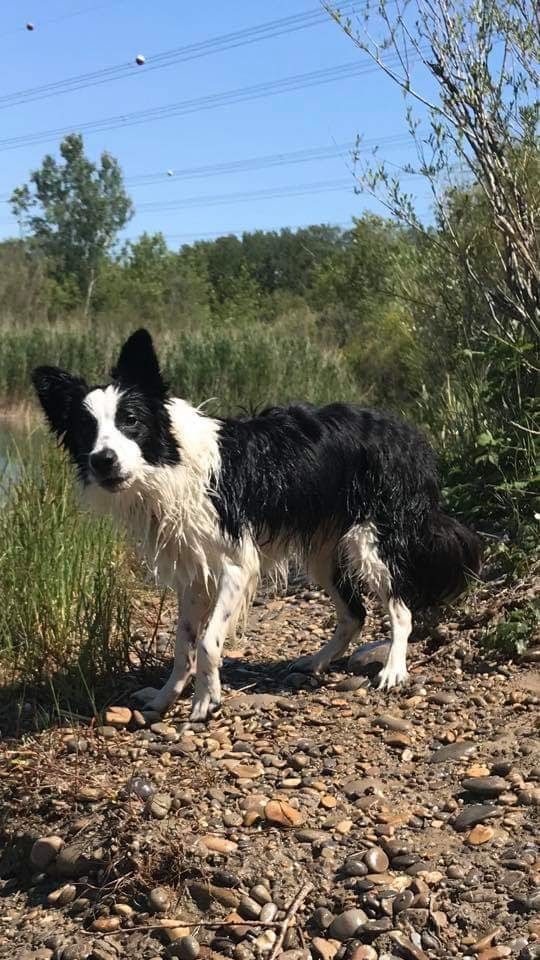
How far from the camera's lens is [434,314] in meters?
8.09

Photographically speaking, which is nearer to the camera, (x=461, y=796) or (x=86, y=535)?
(x=461, y=796)

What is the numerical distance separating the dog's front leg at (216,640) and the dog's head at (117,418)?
68 centimetres

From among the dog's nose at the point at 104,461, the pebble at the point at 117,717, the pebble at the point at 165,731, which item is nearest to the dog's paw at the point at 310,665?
the pebble at the point at 165,731

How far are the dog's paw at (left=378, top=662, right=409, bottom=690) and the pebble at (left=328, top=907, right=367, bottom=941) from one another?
5.86ft

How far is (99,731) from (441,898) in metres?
1.96

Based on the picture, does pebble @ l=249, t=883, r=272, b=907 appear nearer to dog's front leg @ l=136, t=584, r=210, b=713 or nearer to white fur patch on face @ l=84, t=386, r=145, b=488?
dog's front leg @ l=136, t=584, r=210, b=713

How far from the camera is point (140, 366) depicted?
4449 mm

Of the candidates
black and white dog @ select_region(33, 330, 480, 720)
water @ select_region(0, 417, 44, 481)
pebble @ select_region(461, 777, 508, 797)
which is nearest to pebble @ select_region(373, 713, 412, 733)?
black and white dog @ select_region(33, 330, 480, 720)

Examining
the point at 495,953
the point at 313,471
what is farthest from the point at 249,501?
the point at 495,953

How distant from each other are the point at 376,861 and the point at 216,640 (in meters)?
1.50

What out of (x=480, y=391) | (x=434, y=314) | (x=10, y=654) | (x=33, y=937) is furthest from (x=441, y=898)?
(x=434, y=314)

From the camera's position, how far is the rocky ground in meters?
3.17

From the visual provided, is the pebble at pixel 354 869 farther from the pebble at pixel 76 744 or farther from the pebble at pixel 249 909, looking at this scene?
the pebble at pixel 76 744

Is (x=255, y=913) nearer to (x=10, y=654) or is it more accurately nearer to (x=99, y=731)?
(x=99, y=731)
